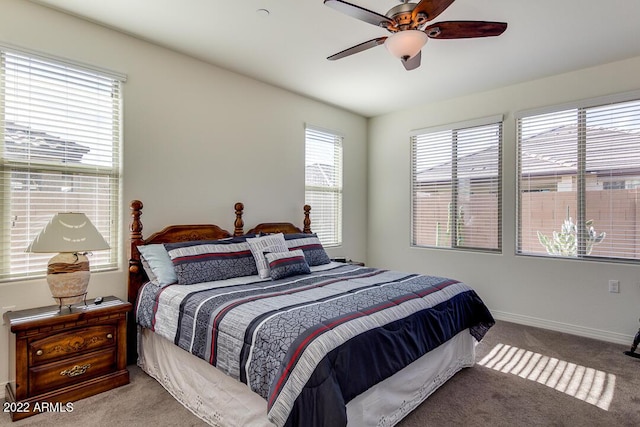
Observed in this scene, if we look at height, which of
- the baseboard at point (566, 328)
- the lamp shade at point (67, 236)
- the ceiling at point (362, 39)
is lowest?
the baseboard at point (566, 328)

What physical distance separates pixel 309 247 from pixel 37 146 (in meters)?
2.37

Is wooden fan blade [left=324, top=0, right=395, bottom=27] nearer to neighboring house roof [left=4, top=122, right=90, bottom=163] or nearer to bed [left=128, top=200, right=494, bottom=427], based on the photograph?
bed [left=128, top=200, right=494, bottom=427]

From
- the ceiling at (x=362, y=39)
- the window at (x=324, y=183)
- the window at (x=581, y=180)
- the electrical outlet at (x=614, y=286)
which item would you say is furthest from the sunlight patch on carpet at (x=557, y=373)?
the ceiling at (x=362, y=39)

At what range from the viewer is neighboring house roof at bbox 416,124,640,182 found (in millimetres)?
3418

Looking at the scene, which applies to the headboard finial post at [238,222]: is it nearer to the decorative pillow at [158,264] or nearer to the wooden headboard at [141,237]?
the wooden headboard at [141,237]

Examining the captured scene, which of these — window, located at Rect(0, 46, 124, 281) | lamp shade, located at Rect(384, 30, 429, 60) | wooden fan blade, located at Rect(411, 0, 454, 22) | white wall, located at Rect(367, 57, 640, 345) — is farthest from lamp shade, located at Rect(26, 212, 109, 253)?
white wall, located at Rect(367, 57, 640, 345)

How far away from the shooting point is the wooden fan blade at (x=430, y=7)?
6.20ft

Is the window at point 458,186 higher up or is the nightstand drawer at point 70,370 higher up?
the window at point 458,186

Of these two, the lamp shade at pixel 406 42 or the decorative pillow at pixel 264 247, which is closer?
the lamp shade at pixel 406 42

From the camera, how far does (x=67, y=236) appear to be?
222 centimetres

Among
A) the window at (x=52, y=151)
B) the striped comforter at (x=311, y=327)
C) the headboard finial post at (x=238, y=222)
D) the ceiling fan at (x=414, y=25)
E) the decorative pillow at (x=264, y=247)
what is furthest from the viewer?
the headboard finial post at (x=238, y=222)

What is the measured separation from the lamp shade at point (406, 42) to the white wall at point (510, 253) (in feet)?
8.31

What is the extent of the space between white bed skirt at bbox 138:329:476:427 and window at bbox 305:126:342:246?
2.44m

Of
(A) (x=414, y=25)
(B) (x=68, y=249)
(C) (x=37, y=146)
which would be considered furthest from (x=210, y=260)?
(A) (x=414, y=25)
